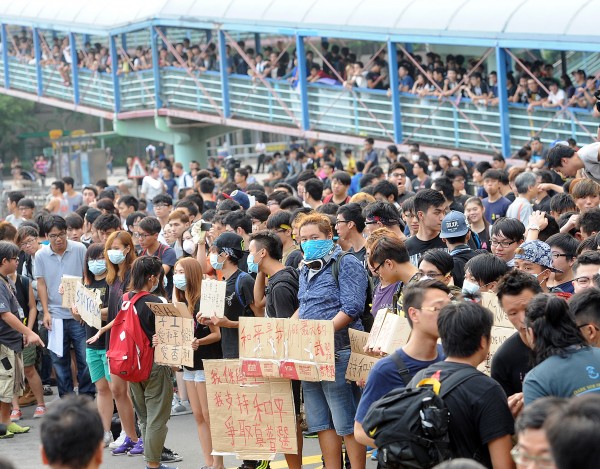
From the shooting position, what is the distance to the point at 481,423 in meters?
4.82

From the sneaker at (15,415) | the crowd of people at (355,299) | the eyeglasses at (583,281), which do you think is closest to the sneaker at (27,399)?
the crowd of people at (355,299)

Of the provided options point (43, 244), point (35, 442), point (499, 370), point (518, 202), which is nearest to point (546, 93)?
point (518, 202)

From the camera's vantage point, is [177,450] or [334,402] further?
[177,450]

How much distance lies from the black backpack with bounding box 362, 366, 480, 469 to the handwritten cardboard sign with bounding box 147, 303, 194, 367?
3.53 m

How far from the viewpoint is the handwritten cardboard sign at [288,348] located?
7094mm

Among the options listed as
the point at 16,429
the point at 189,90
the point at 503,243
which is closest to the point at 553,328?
the point at 503,243

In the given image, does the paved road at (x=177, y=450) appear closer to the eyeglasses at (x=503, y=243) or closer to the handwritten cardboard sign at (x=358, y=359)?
the handwritten cardboard sign at (x=358, y=359)

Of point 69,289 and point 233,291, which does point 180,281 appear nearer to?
point 233,291

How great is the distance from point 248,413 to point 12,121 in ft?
190

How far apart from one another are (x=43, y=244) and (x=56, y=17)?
22.2 m

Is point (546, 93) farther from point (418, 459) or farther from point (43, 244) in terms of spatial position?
point (418, 459)

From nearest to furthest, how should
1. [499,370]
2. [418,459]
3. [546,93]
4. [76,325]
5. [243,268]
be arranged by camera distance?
1. [418,459]
2. [499,370]
3. [243,268]
4. [76,325]
5. [546,93]

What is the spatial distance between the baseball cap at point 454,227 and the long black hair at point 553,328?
3.22 meters

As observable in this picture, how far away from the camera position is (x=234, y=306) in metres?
8.34
